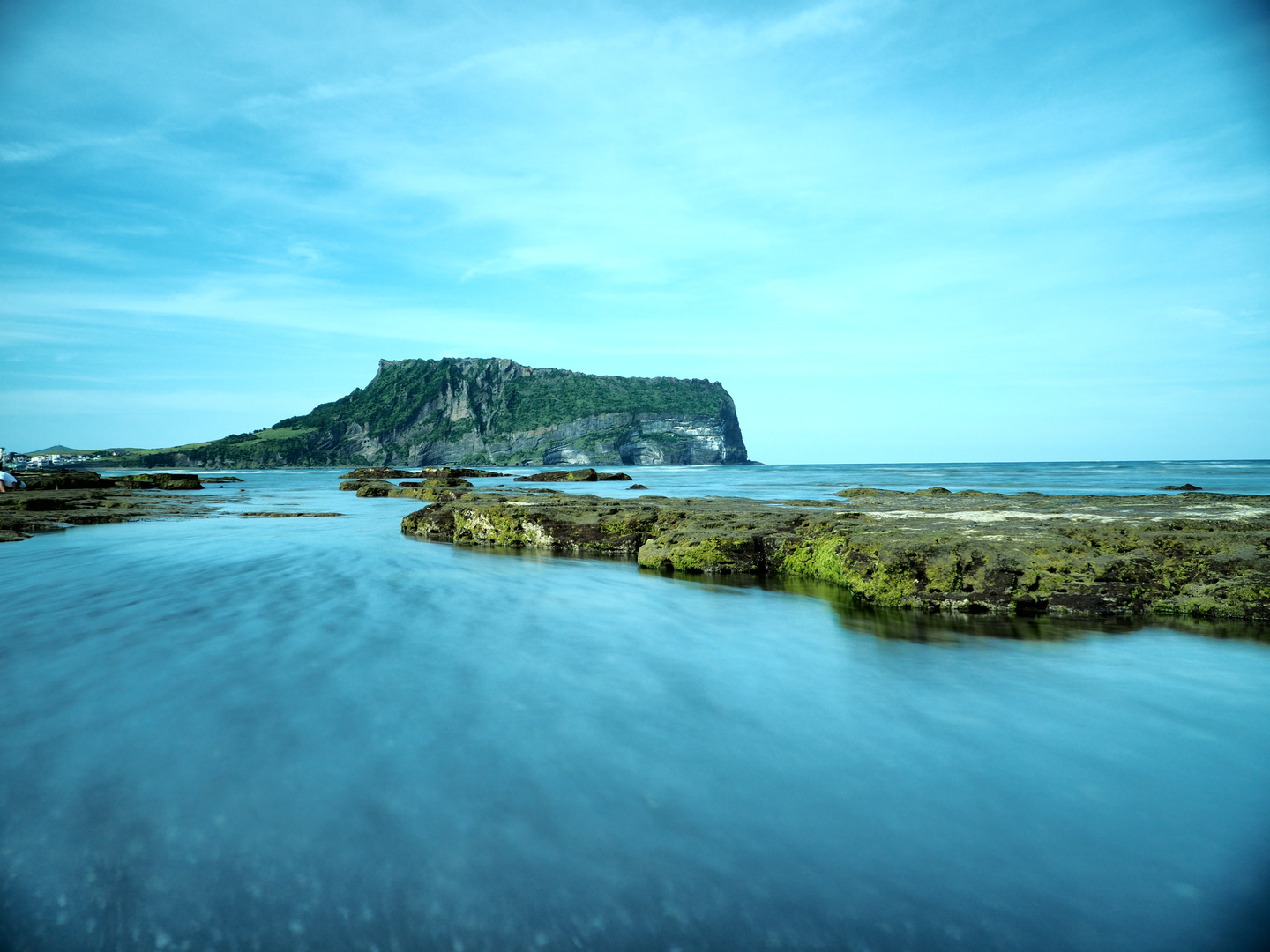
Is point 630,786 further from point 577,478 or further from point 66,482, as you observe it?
point 577,478

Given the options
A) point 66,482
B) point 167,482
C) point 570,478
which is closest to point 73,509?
point 66,482

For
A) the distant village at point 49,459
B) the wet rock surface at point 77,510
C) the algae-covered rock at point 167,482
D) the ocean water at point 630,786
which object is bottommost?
the ocean water at point 630,786

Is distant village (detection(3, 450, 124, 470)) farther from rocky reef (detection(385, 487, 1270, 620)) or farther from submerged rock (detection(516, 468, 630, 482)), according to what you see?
rocky reef (detection(385, 487, 1270, 620))

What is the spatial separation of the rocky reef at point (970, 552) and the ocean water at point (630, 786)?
644 mm

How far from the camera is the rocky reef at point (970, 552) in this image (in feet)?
24.4

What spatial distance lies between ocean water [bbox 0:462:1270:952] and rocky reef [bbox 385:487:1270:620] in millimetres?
644

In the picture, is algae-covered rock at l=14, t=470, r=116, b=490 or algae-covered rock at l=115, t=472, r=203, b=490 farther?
algae-covered rock at l=115, t=472, r=203, b=490

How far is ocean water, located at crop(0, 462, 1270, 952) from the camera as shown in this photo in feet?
8.84

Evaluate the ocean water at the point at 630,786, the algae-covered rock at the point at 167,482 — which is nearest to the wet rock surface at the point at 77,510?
→ the algae-covered rock at the point at 167,482

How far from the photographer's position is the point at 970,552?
8023 millimetres

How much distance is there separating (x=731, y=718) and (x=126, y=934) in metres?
3.50

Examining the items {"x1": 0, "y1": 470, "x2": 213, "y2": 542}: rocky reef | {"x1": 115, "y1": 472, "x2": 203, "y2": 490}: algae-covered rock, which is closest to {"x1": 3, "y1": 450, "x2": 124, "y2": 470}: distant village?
{"x1": 115, "y1": 472, "x2": 203, "y2": 490}: algae-covered rock

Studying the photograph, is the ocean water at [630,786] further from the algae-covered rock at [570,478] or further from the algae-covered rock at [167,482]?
the algae-covered rock at [570,478]

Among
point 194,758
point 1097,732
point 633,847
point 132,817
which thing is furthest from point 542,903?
point 1097,732
